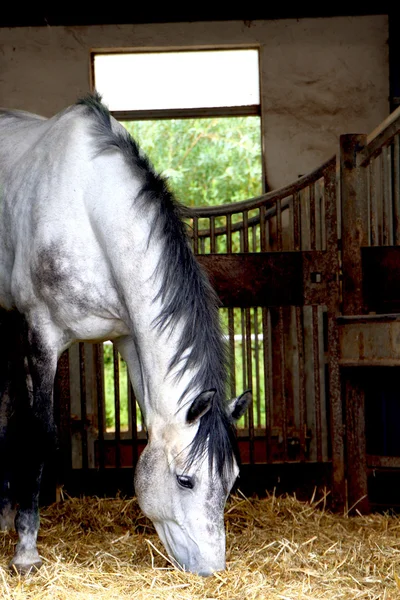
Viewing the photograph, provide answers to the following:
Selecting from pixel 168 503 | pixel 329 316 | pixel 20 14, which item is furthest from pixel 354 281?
pixel 20 14

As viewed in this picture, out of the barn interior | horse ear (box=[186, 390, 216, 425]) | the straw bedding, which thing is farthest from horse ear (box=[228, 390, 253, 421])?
the barn interior

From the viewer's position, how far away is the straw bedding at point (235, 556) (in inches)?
102

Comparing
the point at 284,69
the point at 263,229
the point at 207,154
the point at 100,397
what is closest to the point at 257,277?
the point at 263,229

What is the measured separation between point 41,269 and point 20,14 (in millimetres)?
3154

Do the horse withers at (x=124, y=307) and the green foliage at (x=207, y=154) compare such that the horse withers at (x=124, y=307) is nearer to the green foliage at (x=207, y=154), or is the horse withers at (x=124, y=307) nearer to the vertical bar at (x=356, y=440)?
the vertical bar at (x=356, y=440)

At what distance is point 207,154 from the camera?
248 inches

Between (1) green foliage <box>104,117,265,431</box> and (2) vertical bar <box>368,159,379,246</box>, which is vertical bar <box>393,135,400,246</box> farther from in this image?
(1) green foliage <box>104,117,265,431</box>

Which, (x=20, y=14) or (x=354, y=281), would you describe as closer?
(x=354, y=281)

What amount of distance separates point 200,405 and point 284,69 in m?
3.63

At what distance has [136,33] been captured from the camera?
226 inches

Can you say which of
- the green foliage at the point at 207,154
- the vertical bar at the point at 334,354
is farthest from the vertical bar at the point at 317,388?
the green foliage at the point at 207,154

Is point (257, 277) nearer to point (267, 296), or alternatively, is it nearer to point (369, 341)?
point (267, 296)

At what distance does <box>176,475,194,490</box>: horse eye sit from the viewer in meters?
2.69

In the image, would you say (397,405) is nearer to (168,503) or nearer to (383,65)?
(383,65)
